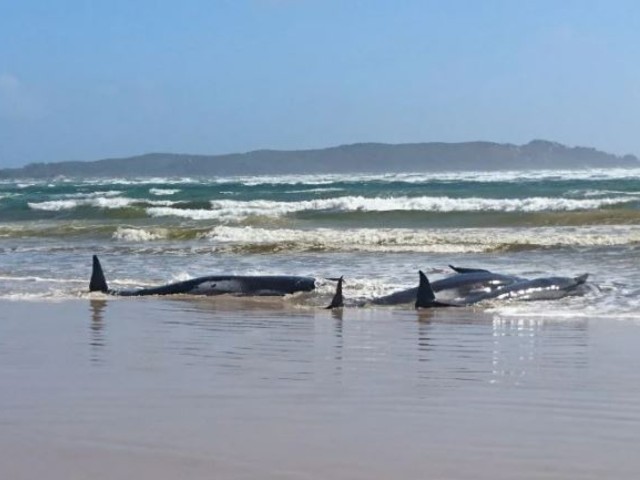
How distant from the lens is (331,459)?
467 cm

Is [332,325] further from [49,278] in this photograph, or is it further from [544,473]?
[49,278]

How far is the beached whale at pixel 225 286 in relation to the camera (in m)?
12.8

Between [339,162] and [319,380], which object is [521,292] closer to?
[319,380]

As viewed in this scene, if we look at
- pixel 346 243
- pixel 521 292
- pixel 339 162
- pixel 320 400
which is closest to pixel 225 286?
pixel 521 292

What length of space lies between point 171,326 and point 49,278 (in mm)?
5989

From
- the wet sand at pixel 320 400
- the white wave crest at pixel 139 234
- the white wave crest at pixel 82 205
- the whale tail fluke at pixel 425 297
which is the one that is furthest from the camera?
the white wave crest at pixel 82 205

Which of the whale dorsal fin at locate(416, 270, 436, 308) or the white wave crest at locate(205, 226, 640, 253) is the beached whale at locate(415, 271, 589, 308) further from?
the white wave crest at locate(205, 226, 640, 253)

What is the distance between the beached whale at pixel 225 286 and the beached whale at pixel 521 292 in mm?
1790

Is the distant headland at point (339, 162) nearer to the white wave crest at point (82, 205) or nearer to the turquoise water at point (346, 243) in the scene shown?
the white wave crest at point (82, 205)

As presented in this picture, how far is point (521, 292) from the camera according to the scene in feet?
38.7

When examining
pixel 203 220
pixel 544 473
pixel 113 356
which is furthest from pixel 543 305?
pixel 203 220

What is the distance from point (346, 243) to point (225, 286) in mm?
8456

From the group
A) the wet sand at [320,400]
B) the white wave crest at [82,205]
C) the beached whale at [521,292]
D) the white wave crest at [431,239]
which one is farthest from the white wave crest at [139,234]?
the wet sand at [320,400]

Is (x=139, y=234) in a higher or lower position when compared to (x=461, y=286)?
lower
